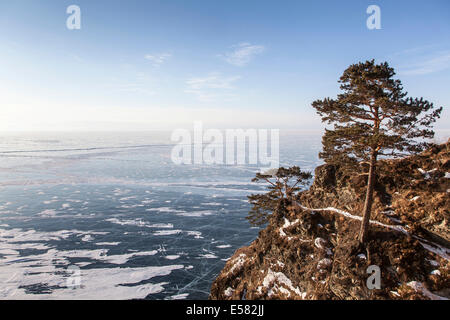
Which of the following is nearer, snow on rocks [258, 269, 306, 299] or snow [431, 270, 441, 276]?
snow [431, 270, 441, 276]

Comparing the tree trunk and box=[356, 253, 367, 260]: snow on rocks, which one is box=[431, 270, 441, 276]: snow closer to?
box=[356, 253, 367, 260]: snow on rocks

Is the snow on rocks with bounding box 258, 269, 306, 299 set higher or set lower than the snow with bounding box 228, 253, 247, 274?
higher

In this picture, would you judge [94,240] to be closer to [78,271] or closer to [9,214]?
[78,271]

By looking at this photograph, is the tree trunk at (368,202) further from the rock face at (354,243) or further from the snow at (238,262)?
the snow at (238,262)

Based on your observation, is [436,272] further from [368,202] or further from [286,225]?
[286,225]

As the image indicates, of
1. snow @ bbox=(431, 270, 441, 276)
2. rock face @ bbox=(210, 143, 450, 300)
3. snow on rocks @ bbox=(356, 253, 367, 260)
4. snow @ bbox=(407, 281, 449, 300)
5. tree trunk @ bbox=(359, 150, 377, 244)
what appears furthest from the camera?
snow on rocks @ bbox=(356, 253, 367, 260)

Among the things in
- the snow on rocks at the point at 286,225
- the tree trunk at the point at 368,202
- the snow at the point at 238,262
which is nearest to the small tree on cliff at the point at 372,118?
the tree trunk at the point at 368,202

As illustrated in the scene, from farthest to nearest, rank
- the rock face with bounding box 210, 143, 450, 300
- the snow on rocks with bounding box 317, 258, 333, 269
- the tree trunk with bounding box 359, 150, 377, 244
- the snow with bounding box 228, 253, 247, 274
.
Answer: the snow with bounding box 228, 253, 247, 274, the snow on rocks with bounding box 317, 258, 333, 269, the tree trunk with bounding box 359, 150, 377, 244, the rock face with bounding box 210, 143, 450, 300

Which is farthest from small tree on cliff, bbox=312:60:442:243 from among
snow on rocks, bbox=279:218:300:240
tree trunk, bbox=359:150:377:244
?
snow on rocks, bbox=279:218:300:240
